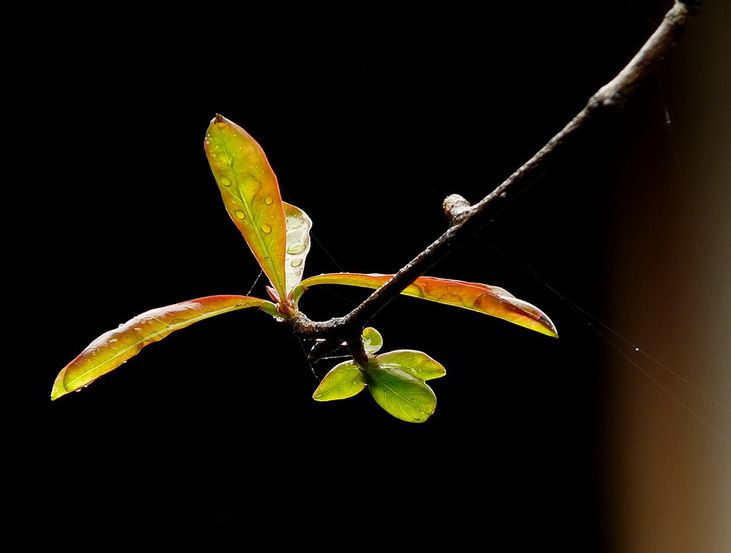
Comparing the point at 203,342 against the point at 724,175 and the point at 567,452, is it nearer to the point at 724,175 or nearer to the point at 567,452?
the point at 567,452

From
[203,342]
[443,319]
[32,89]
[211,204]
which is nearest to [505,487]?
[443,319]

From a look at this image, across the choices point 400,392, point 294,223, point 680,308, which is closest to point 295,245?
point 294,223

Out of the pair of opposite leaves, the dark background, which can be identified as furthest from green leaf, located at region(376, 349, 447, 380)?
the dark background

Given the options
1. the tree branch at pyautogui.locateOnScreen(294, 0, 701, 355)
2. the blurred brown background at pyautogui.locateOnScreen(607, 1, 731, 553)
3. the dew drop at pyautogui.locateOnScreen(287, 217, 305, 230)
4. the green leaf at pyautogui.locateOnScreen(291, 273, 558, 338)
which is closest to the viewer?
the tree branch at pyautogui.locateOnScreen(294, 0, 701, 355)

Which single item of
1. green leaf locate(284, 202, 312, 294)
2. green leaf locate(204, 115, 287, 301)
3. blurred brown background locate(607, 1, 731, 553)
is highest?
green leaf locate(204, 115, 287, 301)

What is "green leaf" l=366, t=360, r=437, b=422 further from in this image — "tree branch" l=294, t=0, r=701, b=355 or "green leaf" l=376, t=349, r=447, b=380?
→ "tree branch" l=294, t=0, r=701, b=355

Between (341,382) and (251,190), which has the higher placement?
(251,190)

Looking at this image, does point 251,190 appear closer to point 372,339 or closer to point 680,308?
point 372,339

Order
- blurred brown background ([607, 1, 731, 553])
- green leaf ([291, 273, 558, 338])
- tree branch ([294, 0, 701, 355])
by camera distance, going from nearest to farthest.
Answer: tree branch ([294, 0, 701, 355]) → green leaf ([291, 273, 558, 338]) → blurred brown background ([607, 1, 731, 553])
